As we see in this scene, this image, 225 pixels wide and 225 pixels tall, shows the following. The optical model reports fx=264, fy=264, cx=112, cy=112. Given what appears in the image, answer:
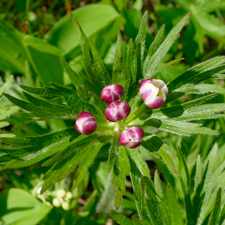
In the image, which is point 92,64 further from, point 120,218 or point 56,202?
point 56,202

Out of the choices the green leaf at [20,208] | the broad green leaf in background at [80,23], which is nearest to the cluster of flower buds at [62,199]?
the green leaf at [20,208]

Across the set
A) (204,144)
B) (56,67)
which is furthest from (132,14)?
(204,144)

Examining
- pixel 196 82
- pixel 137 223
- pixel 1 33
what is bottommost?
pixel 137 223

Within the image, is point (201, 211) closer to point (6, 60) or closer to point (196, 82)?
point (196, 82)

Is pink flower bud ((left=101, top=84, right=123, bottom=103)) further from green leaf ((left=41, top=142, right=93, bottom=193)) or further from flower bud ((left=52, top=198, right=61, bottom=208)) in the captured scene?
flower bud ((left=52, top=198, right=61, bottom=208))

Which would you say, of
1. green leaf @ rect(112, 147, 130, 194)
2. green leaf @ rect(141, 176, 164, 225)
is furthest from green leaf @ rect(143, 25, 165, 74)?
green leaf @ rect(141, 176, 164, 225)

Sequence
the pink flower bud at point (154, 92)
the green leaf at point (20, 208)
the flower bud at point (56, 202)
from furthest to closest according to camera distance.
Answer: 1. the flower bud at point (56, 202)
2. the green leaf at point (20, 208)
3. the pink flower bud at point (154, 92)

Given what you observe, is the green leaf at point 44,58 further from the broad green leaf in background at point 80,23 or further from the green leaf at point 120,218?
the green leaf at point 120,218
